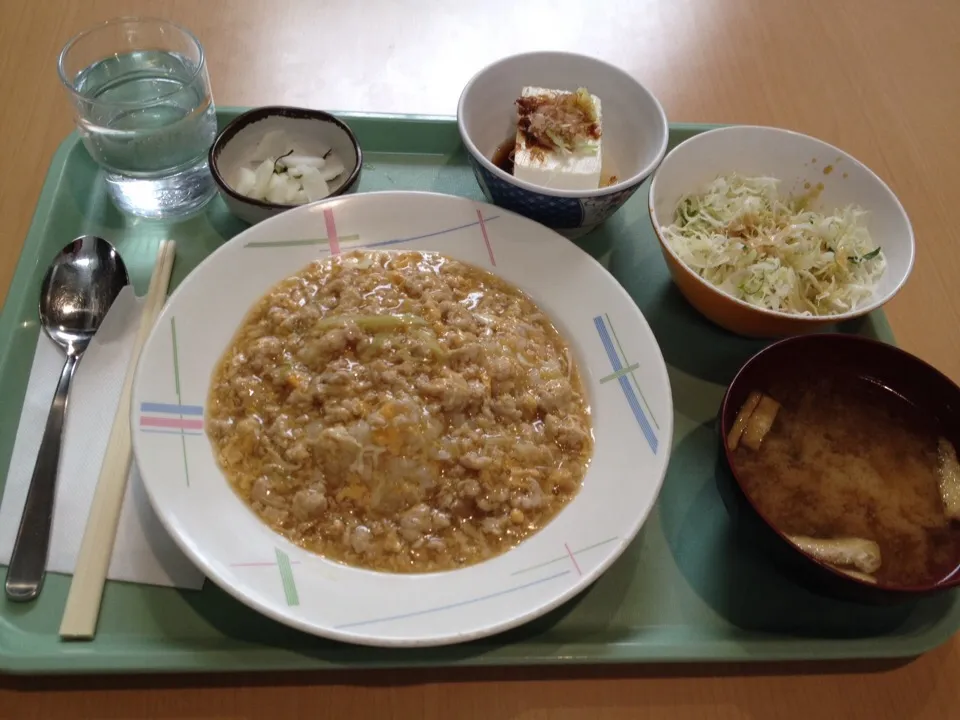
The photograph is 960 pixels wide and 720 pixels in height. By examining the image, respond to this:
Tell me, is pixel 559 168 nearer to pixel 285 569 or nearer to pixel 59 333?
pixel 285 569

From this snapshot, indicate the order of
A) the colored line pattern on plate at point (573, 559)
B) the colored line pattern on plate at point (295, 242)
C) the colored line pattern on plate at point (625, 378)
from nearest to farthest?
the colored line pattern on plate at point (573, 559)
the colored line pattern on plate at point (625, 378)
the colored line pattern on plate at point (295, 242)

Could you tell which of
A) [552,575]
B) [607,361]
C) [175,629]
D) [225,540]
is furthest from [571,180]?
[175,629]

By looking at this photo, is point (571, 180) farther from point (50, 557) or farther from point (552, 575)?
point (50, 557)

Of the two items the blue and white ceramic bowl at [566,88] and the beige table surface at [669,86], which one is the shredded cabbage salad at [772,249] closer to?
the blue and white ceramic bowl at [566,88]

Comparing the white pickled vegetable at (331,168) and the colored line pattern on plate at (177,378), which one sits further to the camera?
the white pickled vegetable at (331,168)

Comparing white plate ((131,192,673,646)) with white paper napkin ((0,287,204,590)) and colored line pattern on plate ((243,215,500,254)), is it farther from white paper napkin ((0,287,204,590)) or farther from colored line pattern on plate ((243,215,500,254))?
white paper napkin ((0,287,204,590))

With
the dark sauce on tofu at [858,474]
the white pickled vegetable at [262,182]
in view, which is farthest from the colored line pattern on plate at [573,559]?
the white pickled vegetable at [262,182]
